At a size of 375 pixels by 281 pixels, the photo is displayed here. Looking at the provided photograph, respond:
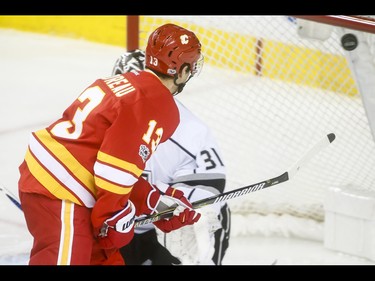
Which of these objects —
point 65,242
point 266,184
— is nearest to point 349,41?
point 266,184

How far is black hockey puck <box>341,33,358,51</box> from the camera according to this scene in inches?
75.2

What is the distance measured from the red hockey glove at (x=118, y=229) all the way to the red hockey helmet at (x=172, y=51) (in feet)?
1.02

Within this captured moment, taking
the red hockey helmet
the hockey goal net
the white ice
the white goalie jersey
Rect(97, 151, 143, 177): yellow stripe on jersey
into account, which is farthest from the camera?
the hockey goal net

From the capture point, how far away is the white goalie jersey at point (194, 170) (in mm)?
2010

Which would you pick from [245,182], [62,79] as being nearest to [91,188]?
[245,182]

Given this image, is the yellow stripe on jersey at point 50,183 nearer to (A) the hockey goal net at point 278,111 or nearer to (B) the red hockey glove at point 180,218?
(B) the red hockey glove at point 180,218

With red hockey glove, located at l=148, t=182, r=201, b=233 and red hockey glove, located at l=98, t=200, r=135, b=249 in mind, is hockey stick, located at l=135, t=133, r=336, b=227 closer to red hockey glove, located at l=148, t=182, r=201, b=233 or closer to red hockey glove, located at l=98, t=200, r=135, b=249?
red hockey glove, located at l=148, t=182, r=201, b=233

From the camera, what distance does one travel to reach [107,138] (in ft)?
5.10

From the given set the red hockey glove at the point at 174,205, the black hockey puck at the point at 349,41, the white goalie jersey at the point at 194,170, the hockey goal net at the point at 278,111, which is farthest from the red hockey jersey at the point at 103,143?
the hockey goal net at the point at 278,111

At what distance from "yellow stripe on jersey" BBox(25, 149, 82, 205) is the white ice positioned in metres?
0.83

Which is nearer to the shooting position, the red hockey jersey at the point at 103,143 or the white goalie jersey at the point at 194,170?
the red hockey jersey at the point at 103,143

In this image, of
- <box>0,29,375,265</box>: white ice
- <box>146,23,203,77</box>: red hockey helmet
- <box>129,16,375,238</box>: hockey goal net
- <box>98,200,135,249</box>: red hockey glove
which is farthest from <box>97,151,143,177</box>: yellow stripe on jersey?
<box>129,16,375,238</box>: hockey goal net

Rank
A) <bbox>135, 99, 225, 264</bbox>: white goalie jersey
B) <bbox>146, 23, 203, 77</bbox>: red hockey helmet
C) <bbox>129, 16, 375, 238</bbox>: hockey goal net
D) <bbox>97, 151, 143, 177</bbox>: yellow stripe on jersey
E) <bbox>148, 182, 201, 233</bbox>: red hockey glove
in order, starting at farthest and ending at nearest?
<bbox>129, 16, 375, 238</bbox>: hockey goal net, <bbox>135, 99, 225, 264</bbox>: white goalie jersey, <bbox>148, 182, 201, 233</bbox>: red hockey glove, <bbox>146, 23, 203, 77</bbox>: red hockey helmet, <bbox>97, 151, 143, 177</bbox>: yellow stripe on jersey

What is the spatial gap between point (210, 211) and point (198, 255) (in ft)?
0.43
